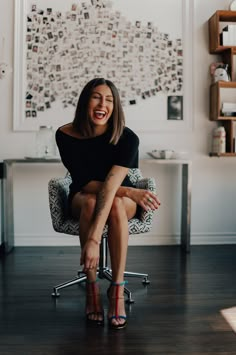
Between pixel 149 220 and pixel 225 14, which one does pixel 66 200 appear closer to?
pixel 149 220

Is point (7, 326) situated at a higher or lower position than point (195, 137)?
lower

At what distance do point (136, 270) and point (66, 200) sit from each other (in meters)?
0.76

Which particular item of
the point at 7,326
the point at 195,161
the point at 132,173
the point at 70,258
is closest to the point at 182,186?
the point at 195,161

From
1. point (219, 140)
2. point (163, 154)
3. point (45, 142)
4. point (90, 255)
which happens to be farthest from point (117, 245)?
point (219, 140)

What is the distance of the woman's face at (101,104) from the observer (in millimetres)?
1964

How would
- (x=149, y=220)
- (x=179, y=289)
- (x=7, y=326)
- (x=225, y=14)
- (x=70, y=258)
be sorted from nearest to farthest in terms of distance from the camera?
1. (x=7, y=326)
2. (x=149, y=220)
3. (x=179, y=289)
4. (x=70, y=258)
5. (x=225, y=14)

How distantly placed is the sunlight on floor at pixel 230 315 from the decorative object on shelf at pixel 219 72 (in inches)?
79.9

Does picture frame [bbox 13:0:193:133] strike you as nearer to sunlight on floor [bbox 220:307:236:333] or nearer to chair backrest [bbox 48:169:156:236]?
chair backrest [bbox 48:169:156:236]

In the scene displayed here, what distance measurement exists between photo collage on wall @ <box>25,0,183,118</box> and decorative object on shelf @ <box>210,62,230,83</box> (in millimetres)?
523

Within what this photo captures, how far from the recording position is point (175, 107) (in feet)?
11.5

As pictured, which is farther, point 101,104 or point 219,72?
point 219,72

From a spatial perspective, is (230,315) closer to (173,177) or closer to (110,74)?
(173,177)

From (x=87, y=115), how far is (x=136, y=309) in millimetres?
965

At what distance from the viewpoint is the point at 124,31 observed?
11.3 ft
